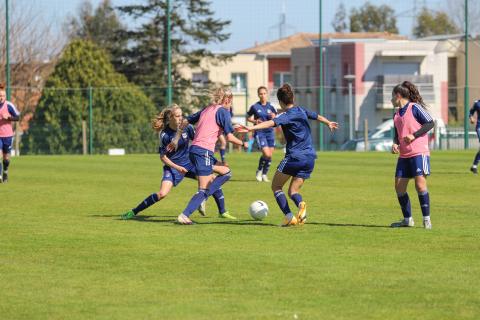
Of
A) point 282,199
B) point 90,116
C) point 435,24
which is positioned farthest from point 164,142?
point 435,24

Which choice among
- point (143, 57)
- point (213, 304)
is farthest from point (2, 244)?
point (143, 57)

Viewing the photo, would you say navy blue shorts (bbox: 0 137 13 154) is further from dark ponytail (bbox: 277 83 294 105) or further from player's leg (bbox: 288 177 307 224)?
dark ponytail (bbox: 277 83 294 105)

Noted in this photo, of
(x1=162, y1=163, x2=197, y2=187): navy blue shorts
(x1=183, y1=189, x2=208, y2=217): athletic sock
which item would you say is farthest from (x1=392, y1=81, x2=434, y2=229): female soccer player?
(x1=162, y1=163, x2=197, y2=187): navy blue shorts

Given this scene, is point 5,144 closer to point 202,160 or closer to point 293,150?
point 202,160

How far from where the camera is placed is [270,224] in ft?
44.3

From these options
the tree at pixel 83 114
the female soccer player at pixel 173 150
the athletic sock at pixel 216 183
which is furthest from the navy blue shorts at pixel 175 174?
the tree at pixel 83 114

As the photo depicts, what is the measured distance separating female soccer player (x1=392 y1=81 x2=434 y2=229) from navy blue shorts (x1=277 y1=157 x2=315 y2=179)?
104 centimetres

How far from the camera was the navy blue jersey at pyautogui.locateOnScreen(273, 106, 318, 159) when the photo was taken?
42.1 ft

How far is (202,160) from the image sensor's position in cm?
1356

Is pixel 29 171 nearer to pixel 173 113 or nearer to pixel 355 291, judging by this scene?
pixel 173 113

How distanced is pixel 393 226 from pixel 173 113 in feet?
10.3

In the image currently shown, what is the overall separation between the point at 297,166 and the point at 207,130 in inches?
53.8

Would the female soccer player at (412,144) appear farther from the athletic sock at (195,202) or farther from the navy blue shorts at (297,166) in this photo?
the athletic sock at (195,202)

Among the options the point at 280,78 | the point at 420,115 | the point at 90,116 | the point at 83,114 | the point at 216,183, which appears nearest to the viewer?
the point at 420,115
